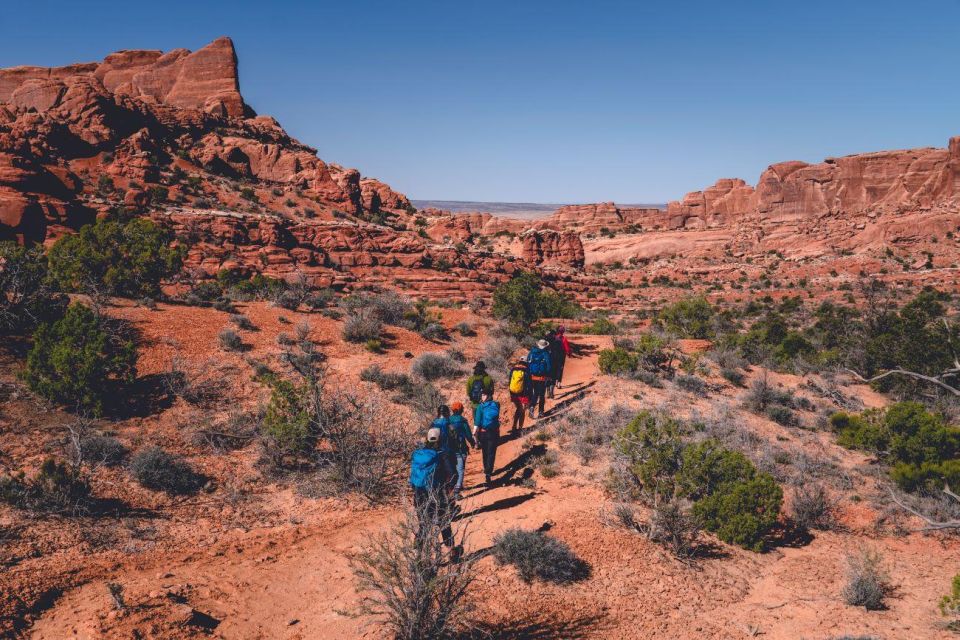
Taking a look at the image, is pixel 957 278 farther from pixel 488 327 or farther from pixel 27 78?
pixel 27 78

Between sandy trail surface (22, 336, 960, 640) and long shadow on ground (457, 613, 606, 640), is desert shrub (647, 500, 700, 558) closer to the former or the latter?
sandy trail surface (22, 336, 960, 640)

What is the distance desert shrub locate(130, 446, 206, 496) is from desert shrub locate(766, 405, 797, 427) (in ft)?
40.7

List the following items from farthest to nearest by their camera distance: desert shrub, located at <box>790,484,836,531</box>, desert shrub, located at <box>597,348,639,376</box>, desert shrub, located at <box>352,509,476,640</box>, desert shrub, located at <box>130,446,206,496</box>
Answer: desert shrub, located at <box>597,348,639,376</box>, desert shrub, located at <box>790,484,836,531</box>, desert shrub, located at <box>130,446,206,496</box>, desert shrub, located at <box>352,509,476,640</box>

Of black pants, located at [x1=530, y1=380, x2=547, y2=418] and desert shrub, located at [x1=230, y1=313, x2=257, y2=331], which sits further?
desert shrub, located at [x1=230, y1=313, x2=257, y2=331]

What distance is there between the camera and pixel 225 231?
1147 inches

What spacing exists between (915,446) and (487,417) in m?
8.04

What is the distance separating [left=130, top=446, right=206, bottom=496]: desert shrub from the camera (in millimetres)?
7305

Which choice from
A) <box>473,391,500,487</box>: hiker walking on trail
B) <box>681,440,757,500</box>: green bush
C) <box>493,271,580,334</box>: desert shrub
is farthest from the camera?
<box>493,271,580,334</box>: desert shrub

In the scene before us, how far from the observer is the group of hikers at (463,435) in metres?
5.61

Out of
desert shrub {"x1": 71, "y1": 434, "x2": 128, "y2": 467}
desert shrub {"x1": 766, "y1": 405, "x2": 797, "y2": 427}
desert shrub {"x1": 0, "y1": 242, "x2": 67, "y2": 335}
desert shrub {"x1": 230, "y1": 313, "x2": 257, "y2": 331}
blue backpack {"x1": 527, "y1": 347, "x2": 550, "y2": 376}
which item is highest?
desert shrub {"x1": 0, "y1": 242, "x2": 67, "y2": 335}

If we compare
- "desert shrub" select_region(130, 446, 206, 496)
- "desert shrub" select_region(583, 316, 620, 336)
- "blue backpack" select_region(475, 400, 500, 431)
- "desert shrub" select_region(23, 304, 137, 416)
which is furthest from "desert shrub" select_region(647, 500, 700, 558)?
"desert shrub" select_region(583, 316, 620, 336)

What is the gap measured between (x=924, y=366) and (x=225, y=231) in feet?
106

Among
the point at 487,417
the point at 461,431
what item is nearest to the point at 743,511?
the point at 487,417

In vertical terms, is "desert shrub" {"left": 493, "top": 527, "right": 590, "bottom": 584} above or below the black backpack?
below
